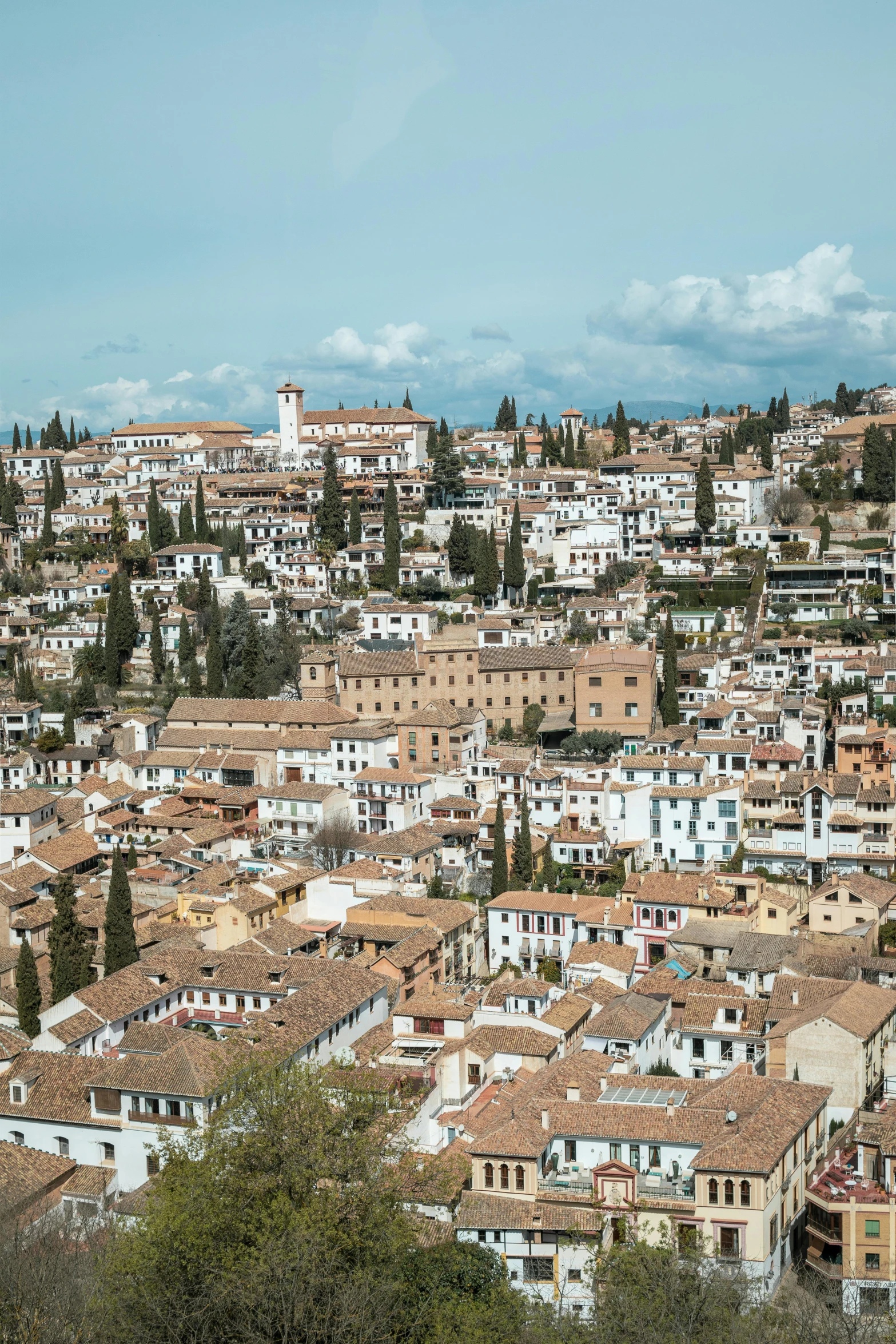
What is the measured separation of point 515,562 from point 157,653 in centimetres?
1567

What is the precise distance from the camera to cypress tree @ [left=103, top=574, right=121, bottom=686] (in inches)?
2308

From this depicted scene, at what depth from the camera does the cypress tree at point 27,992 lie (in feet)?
109

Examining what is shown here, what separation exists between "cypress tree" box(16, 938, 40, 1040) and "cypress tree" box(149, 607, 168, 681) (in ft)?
84.6

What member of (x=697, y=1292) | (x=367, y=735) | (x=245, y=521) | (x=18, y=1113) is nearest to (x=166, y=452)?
(x=245, y=521)

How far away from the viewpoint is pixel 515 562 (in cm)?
6231

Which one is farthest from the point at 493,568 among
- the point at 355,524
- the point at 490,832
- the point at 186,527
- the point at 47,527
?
the point at 47,527

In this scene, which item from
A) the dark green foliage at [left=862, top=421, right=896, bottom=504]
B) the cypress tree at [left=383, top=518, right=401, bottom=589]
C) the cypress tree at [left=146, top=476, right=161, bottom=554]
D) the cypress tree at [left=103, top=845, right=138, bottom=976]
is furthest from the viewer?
the cypress tree at [left=146, top=476, right=161, bottom=554]

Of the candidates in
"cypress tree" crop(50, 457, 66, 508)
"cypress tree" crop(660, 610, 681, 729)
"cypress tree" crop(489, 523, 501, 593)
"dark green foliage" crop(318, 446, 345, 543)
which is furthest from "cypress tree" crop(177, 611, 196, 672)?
"cypress tree" crop(50, 457, 66, 508)

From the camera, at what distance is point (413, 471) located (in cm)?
7675

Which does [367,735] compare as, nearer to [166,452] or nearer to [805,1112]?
[805,1112]

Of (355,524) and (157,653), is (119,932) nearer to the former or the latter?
(157,653)

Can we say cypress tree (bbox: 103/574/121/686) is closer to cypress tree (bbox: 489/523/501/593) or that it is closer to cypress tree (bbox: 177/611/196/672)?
cypress tree (bbox: 177/611/196/672)

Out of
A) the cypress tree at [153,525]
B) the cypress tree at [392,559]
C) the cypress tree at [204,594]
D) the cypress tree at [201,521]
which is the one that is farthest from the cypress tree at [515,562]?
the cypress tree at [153,525]

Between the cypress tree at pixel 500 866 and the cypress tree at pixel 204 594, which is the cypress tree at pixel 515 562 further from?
the cypress tree at pixel 500 866
